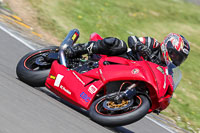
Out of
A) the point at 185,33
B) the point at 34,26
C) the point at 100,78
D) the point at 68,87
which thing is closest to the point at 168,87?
the point at 100,78

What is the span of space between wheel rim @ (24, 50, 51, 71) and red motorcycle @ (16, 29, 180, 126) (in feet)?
A: 0.81

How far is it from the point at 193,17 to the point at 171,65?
13098mm

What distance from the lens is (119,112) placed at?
4520 millimetres

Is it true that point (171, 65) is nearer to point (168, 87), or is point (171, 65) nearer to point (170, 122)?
point (168, 87)

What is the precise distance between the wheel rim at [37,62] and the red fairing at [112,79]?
22.4 inches

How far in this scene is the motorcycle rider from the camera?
192 inches

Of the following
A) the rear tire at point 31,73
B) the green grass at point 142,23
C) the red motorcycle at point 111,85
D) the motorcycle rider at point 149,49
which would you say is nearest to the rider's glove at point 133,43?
Answer: the motorcycle rider at point 149,49

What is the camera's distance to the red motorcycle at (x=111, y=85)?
4.48 metres

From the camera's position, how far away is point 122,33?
480 inches

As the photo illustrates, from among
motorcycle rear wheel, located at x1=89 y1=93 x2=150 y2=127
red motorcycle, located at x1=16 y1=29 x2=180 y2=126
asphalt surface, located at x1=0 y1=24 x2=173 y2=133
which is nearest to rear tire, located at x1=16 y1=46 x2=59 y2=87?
red motorcycle, located at x1=16 y1=29 x2=180 y2=126

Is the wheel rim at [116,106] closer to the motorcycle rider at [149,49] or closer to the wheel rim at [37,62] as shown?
the motorcycle rider at [149,49]

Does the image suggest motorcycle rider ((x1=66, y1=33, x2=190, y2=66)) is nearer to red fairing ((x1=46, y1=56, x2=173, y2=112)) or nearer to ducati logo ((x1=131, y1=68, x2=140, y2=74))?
red fairing ((x1=46, y1=56, x2=173, y2=112))

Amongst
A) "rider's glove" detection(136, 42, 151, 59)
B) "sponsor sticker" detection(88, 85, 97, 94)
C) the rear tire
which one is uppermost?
"rider's glove" detection(136, 42, 151, 59)

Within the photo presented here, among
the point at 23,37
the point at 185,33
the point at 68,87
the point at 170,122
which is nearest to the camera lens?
the point at 68,87
